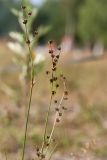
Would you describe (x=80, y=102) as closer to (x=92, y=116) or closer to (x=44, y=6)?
(x=92, y=116)

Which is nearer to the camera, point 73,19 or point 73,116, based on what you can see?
point 73,116

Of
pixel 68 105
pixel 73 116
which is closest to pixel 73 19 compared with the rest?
pixel 68 105

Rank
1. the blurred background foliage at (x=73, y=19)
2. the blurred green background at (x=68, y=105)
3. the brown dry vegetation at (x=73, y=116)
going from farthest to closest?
1. the blurred background foliage at (x=73, y=19)
2. the brown dry vegetation at (x=73, y=116)
3. the blurred green background at (x=68, y=105)

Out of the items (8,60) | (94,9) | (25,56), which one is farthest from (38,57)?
(94,9)

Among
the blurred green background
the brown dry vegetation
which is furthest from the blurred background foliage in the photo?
the brown dry vegetation

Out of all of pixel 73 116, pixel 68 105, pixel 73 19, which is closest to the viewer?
pixel 73 116

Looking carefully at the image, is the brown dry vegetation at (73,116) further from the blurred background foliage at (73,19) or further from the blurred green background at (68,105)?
the blurred background foliage at (73,19)

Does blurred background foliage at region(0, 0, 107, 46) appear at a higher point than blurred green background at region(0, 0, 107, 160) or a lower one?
higher

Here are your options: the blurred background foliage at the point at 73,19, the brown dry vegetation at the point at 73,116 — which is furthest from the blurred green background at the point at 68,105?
the blurred background foliage at the point at 73,19

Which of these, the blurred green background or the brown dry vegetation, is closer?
the blurred green background

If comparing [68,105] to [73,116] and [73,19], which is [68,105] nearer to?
[73,116]

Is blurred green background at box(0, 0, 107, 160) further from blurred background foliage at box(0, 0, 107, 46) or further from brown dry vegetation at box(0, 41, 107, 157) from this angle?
blurred background foliage at box(0, 0, 107, 46)
